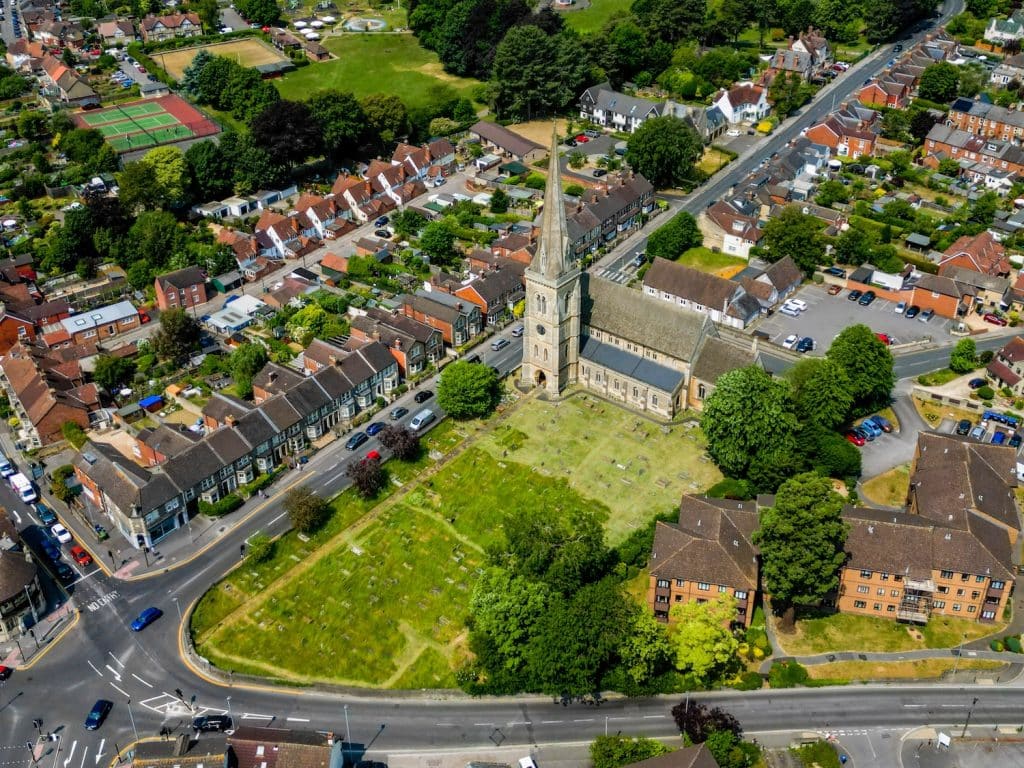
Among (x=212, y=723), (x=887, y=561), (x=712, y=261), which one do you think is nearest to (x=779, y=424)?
(x=887, y=561)

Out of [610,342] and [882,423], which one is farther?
[610,342]

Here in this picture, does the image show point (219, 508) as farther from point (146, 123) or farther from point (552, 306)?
point (146, 123)

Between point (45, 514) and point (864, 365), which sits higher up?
point (864, 365)

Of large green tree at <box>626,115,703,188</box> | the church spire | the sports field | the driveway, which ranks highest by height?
the church spire

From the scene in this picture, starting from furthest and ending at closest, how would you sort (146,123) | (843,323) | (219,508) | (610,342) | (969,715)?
(146,123) → (843,323) → (610,342) → (219,508) → (969,715)

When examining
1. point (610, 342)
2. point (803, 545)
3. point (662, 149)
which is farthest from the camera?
point (662, 149)

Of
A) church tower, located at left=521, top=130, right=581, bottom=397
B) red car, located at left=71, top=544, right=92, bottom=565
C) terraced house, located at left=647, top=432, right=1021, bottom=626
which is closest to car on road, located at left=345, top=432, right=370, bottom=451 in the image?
church tower, located at left=521, top=130, right=581, bottom=397

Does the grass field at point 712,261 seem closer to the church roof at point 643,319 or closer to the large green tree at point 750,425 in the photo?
the church roof at point 643,319

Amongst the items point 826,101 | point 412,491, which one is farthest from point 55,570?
point 826,101

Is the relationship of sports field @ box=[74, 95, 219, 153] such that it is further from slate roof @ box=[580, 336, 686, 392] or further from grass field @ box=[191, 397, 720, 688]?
grass field @ box=[191, 397, 720, 688]
